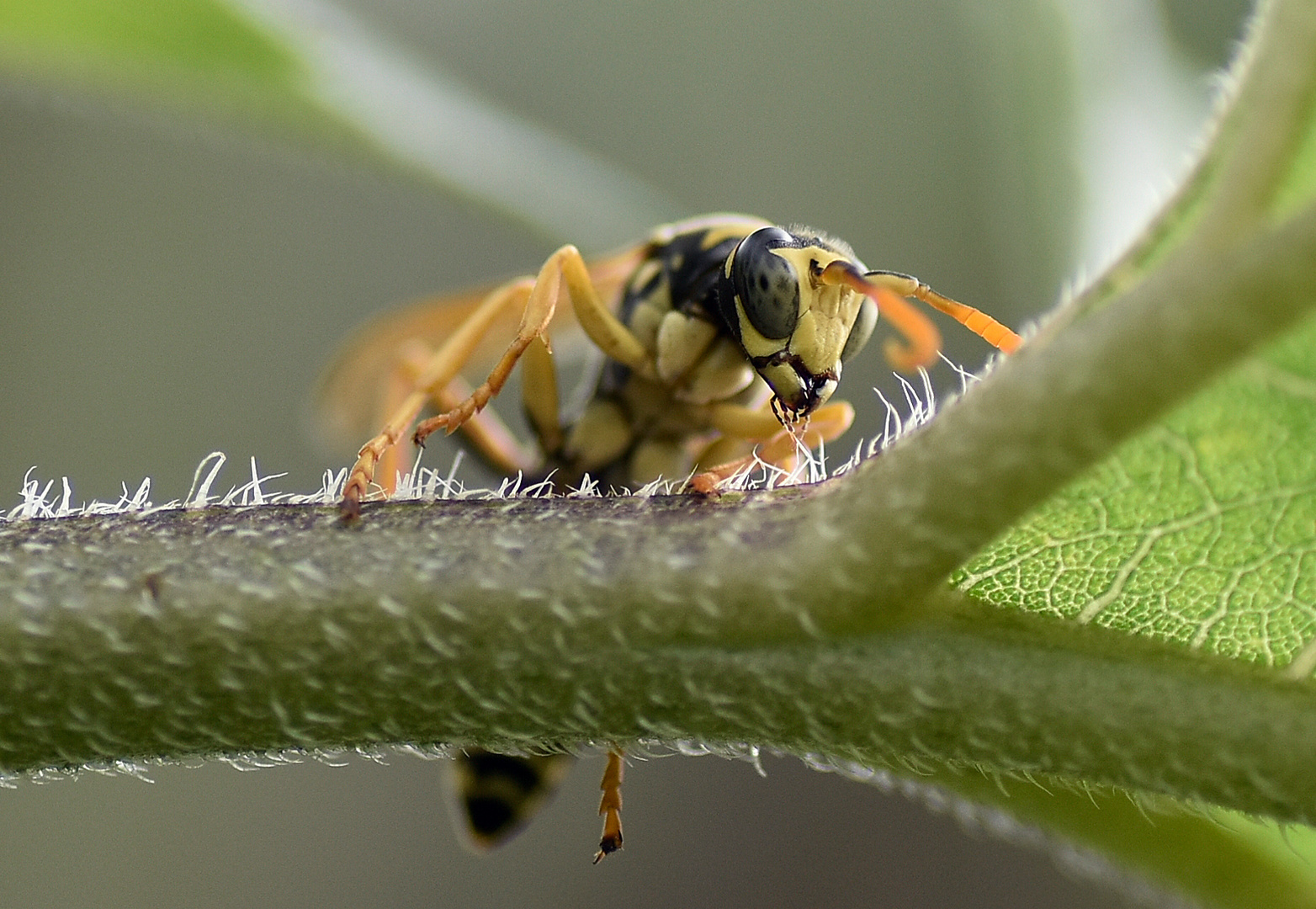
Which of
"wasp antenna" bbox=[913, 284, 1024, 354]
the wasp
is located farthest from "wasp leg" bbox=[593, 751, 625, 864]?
"wasp antenna" bbox=[913, 284, 1024, 354]

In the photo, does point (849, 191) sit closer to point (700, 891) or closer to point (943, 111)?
point (943, 111)

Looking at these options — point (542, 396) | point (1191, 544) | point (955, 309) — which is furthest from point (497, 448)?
point (1191, 544)

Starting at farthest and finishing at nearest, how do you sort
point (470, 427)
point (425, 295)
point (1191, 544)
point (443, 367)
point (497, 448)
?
point (425, 295) < point (497, 448) < point (470, 427) < point (443, 367) < point (1191, 544)

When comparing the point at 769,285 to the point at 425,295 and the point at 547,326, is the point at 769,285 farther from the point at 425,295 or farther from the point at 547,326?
the point at 425,295

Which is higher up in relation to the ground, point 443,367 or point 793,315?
point 793,315

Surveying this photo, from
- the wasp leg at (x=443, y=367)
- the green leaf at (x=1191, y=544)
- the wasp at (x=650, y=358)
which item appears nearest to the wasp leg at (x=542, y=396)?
the wasp at (x=650, y=358)

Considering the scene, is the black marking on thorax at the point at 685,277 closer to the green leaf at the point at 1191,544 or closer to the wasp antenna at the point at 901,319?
the wasp antenna at the point at 901,319

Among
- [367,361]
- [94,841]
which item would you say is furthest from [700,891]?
[367,361]
